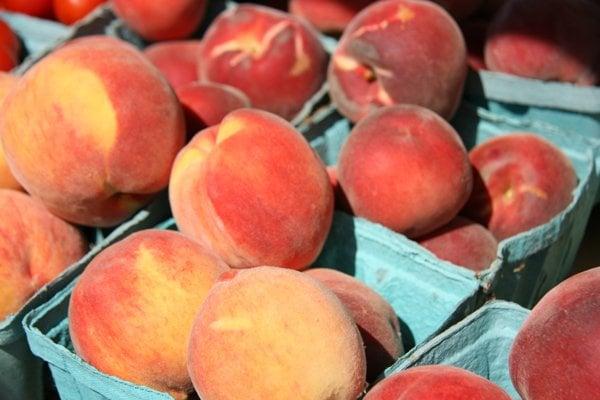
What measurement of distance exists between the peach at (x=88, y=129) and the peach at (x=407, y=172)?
0.99 feet

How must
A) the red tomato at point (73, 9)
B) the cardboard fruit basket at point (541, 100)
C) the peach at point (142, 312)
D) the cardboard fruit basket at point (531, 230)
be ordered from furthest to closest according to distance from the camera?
the red tomato at point (73, 9) < the cardboard fruit basket at point (541, 100) < the cardboard fruit basket at point (531, 230) < the peach at point (142, 312)

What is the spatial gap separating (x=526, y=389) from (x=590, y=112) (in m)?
0.82

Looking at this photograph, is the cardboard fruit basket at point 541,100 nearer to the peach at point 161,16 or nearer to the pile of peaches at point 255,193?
the pile of peaches at point 255,193

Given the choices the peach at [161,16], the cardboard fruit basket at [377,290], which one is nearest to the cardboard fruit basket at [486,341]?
the cardboard fruit basket at [377,290]

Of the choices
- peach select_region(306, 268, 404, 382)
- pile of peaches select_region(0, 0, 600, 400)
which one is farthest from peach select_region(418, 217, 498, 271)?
peach select_region(306, 268, 404, 382)

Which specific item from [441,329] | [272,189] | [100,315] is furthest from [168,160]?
[441,329]

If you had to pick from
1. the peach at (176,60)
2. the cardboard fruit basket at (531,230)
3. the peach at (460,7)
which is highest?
the peach at (460,7)

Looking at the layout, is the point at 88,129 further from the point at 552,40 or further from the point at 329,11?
the point at 552,40

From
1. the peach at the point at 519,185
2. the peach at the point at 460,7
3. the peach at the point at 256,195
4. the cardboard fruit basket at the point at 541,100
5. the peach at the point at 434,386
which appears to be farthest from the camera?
the peach at the point at 460,7

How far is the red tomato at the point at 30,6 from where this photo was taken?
2031mm

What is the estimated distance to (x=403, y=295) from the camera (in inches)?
51.6

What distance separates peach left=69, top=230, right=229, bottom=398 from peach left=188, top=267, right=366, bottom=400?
0.08 meters

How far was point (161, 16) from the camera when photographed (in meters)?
1.86

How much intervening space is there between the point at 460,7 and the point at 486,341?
937 mm
